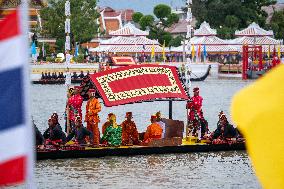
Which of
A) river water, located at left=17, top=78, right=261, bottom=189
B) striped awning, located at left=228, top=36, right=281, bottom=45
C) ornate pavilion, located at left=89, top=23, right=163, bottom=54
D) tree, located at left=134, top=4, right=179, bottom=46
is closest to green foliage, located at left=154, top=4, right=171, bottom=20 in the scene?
tree, located at left=134, top=4, right=179, bottom=46

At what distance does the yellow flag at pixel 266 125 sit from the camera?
17.0 feet

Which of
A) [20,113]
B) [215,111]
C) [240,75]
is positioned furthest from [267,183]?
[240,75]

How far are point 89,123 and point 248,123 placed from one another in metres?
17.8

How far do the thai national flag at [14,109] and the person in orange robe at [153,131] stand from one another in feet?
55.1

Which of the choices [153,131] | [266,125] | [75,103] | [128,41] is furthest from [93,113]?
[128,41]

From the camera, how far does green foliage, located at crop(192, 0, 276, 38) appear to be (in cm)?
10238

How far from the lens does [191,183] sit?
1983cm

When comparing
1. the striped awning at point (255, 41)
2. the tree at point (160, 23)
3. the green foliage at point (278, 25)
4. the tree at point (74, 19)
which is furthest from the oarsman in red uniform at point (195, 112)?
the tree at point (160, 23)

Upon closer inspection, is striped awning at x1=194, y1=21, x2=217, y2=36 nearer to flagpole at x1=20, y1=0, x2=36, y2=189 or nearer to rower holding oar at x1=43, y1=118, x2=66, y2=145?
rower holding oar at x1=43, y1=118, x2=66, y2=145

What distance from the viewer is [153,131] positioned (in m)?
23.1

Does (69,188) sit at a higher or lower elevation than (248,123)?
lower

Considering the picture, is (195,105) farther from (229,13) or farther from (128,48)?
(229,13)

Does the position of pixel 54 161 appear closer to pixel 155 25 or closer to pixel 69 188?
pixel 69 188

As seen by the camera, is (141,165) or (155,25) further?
(155,25)
